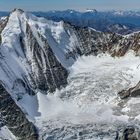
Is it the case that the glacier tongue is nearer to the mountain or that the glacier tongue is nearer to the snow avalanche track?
the snow avalanche track

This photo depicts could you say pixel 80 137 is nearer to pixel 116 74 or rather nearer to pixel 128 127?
pixel 128 127

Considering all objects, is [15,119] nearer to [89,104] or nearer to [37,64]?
[89,104]

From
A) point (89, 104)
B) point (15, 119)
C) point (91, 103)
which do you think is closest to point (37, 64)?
point (91, 103)

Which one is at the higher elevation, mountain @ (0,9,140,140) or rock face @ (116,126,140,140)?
mountain @ (0,9,140,140)

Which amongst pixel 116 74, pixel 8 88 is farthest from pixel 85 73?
pixel 8 88

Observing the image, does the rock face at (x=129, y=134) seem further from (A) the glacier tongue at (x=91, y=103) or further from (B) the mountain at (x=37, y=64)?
(A) the glacier tongue at (x=91, y=103)

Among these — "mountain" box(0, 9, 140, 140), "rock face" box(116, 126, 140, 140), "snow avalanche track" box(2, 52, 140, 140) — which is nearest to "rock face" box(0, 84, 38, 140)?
"mountain" box(0, 9, 140, 140)

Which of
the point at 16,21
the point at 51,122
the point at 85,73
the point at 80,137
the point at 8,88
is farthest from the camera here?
the point at 16,21
